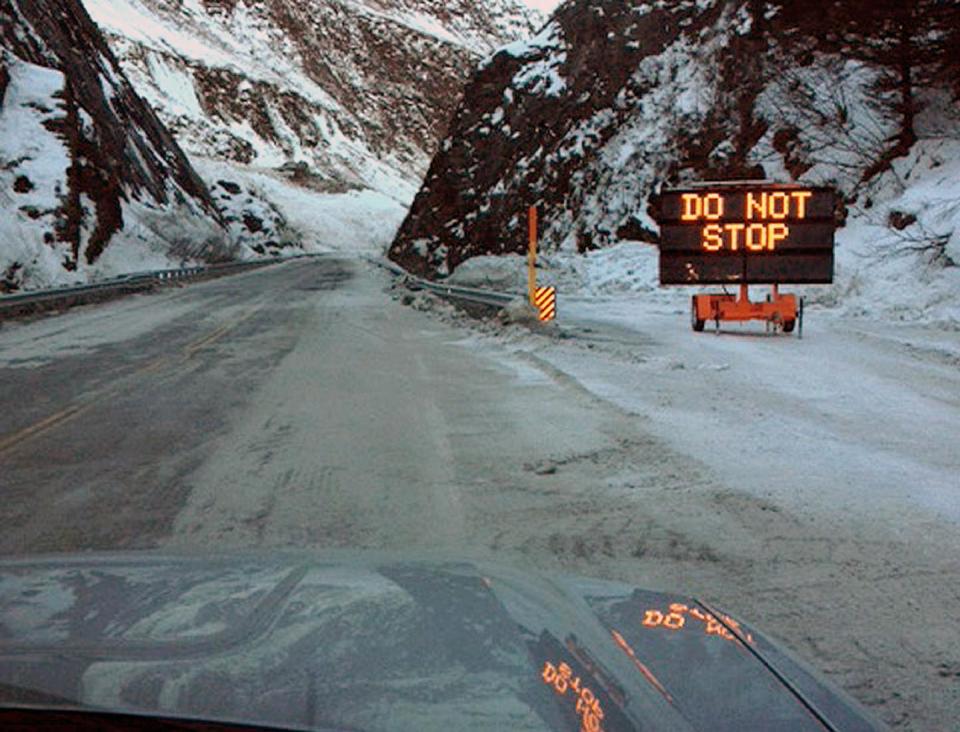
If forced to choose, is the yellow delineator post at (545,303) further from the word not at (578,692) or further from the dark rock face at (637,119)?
the word not at (578,692)

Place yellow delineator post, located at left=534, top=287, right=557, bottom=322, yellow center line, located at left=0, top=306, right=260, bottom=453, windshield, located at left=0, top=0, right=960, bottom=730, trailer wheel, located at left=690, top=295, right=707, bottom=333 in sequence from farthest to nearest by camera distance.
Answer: trailer wheel, located at left=690, top=295, right=707, bottom=333, yellow delineator post, located at left=534, top=287, right=557, bottom=322, yellow center line, located at left=0, top=306, right=260, bottom=453, windshield, located at left=0, top=0, right=960, bottom=730

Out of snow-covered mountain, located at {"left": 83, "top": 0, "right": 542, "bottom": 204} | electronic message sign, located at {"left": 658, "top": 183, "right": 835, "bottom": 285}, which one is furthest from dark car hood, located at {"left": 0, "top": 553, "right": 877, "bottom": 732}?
snow-covered mountain, located at {"left": 83, "top": 0, "right": 542, "bottom": 204}

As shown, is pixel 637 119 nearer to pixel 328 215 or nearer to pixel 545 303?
pixel 545 303

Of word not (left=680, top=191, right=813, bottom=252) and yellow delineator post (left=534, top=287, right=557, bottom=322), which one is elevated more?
word not (left=680, top=191, right=813, bottom=252)

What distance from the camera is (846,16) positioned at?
104ft

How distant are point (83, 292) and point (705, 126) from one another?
23105 mm

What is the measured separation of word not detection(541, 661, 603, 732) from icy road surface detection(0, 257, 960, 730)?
60.1 inches

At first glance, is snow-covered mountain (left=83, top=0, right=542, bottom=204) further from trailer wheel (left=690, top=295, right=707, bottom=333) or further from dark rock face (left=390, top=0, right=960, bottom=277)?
trailer wheel (left=690, top=295, right=707, bottom=333)

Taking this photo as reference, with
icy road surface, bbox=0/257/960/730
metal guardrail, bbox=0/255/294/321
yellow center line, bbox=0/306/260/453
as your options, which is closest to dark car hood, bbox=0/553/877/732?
icy road surface, bbox=0/257/960/730

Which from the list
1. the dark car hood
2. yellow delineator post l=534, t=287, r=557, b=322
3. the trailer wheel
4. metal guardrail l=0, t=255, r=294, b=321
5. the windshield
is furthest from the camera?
metal guardrail l=0, t=255, r=294, b=321

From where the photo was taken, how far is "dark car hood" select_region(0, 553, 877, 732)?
1738 millimetres

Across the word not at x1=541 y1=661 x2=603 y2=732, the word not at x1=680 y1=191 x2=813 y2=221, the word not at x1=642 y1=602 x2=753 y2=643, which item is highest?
the word not at x1=680 y1=191 x2=813 y2=221

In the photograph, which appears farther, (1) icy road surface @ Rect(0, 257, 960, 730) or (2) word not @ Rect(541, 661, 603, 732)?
(1) icy road surface @ Rect(0, 257, 960, 730)

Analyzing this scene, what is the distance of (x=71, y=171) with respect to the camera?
4250cm
